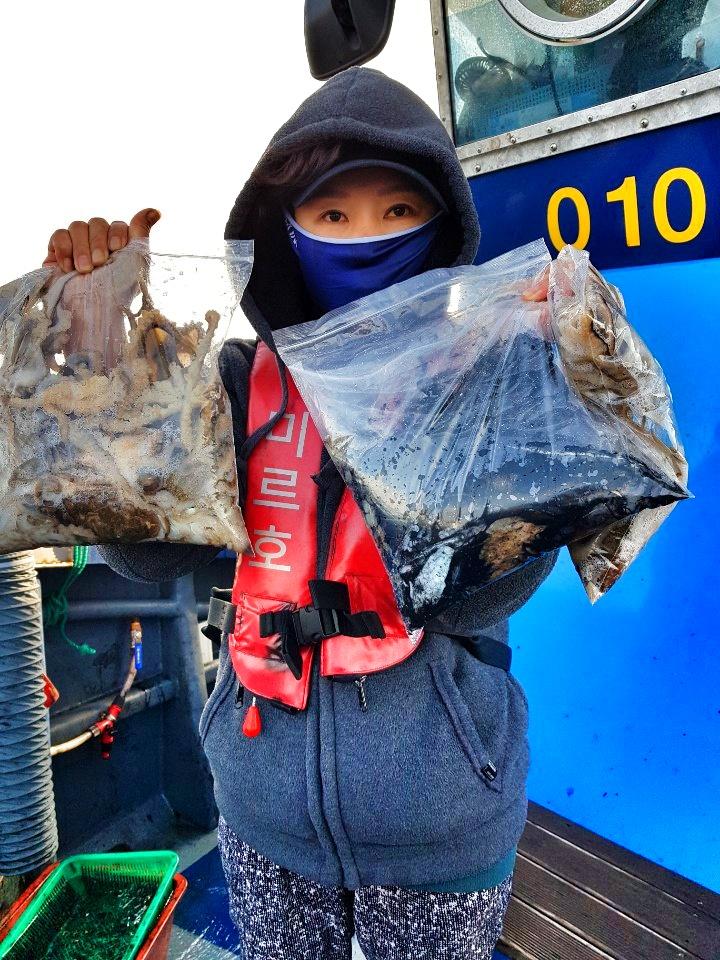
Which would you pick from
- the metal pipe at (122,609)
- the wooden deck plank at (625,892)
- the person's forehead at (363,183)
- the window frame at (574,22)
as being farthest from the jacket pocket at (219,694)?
the window frame at (574,22)

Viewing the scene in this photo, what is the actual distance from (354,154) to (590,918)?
1.88 meters

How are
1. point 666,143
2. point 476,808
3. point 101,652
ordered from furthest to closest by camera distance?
point 101,652, point 666,143, point 476,808

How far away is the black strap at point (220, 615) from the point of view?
1.22 metres

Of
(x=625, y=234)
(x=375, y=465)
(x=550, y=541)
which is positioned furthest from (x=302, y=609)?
(x=625, y=234)

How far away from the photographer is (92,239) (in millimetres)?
1096

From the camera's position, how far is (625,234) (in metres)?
2.02

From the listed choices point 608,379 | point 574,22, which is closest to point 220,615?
point 608,379

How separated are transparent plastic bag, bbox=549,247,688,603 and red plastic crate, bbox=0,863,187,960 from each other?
1641mm

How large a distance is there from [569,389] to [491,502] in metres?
0.18

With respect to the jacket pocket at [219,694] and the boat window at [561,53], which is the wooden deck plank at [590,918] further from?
the boat window at [561,53]

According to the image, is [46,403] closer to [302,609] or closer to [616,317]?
[302,609]

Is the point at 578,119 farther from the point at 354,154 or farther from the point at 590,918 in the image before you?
the point at 590,918

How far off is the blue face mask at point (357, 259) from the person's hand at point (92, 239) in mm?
260

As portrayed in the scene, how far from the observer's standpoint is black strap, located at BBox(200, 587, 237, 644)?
48.2 inches
